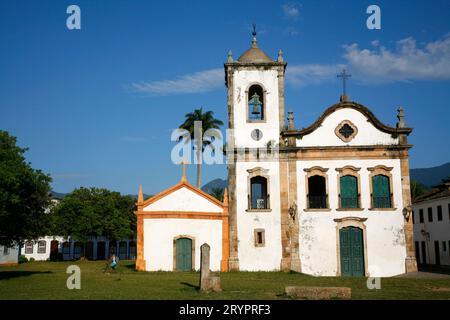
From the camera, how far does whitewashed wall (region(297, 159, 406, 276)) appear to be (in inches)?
1016

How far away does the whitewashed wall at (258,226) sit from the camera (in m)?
26.1

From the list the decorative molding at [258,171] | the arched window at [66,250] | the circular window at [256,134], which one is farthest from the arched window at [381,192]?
the arched window at [66,250]

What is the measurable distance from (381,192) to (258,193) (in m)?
7.13

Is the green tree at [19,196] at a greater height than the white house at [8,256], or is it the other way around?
the green tree at [19,196]

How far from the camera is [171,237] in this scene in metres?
26.4

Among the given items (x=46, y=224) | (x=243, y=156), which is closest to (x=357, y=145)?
(x=243, y=156)

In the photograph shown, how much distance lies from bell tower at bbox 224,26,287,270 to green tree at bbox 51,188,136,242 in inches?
1143

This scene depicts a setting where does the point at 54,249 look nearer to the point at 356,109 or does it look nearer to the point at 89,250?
the point at 89,250

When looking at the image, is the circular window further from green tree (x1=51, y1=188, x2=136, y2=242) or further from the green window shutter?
green tree (x1=51, y1=188, x2=136, y2=242)

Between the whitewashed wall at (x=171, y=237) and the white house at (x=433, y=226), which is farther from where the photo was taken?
the white house at (x=433, y=226)

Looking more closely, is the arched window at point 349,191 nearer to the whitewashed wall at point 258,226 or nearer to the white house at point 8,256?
the whitewashed wall at point 258,226

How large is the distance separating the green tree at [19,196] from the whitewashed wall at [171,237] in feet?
18.9

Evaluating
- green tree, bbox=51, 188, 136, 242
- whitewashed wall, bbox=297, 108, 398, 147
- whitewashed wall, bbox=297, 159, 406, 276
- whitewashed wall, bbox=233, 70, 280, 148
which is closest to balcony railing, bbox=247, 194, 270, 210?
whitewashed wall, bbox=297, 159, 406, 276

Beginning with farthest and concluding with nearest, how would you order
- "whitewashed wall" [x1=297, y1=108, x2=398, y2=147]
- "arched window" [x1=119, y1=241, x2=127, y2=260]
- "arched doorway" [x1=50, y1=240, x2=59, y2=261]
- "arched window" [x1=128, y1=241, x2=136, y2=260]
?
"arched window" [x1=128, y1=241, x2=136, y2=260] → "arched window" [x1=119, y1=241, x2=127, y2=260] → "arched doorway" [x1=50, y1=240, x2=59, y2=261] → "whitewashed wall" [x1=297, y1=108, x2=398, y2=147]
